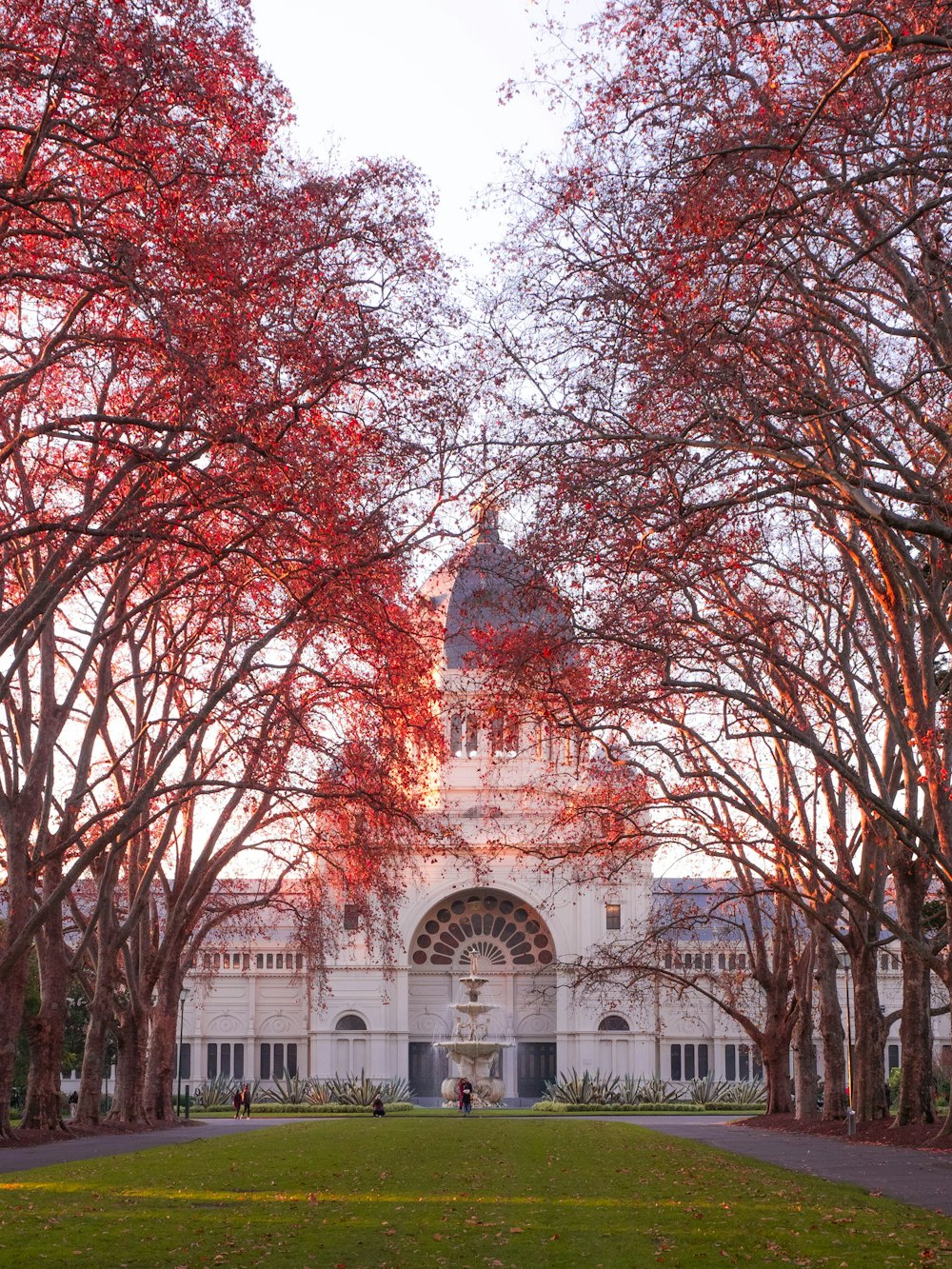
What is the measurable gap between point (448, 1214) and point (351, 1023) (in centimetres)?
5644

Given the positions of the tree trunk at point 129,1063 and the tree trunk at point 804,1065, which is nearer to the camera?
A: the tree trunk at point 129,1063

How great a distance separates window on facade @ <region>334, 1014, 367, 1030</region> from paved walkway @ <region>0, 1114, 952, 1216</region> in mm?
34420

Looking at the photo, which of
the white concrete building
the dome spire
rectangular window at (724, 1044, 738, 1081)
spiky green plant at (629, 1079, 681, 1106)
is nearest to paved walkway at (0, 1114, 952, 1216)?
the dome spire

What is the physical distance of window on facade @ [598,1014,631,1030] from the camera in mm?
68750

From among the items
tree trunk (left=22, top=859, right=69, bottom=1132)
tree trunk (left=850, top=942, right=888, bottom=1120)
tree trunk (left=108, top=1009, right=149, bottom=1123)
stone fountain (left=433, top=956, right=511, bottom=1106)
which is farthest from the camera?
stone fountain (left=433, top=956, right=511, bottom=1106)

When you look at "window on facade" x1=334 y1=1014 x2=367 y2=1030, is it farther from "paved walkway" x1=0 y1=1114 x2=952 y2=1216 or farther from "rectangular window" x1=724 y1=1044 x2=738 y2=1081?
"paved walkway" x1=0 y1=1114 x2=952 y2=1216

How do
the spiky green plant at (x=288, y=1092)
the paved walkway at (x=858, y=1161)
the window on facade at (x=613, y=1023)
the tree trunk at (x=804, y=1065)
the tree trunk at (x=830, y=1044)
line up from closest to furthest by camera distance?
the paved walkway at (x=858, y=1161) < the tree trunk at (x=830, y=1044) < the tree trunk at (x=804, y=1065) < the spiky green plant at (x=288, y=1092) < the window on facade at (x=613, y=1023)

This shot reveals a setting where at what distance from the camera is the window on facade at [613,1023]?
226 ft

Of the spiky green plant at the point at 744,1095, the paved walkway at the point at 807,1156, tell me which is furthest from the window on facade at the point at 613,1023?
the paved walkway at the point at 807,1156

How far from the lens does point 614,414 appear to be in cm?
1891

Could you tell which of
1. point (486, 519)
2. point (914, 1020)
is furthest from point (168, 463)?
point (914, 1020)

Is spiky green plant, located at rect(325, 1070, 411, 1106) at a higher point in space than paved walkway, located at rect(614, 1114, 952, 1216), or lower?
lower

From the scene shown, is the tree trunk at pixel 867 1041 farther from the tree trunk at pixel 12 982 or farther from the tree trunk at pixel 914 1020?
the tree trunk at pixel 12 982

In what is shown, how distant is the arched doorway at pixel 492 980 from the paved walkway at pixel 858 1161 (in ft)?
123
